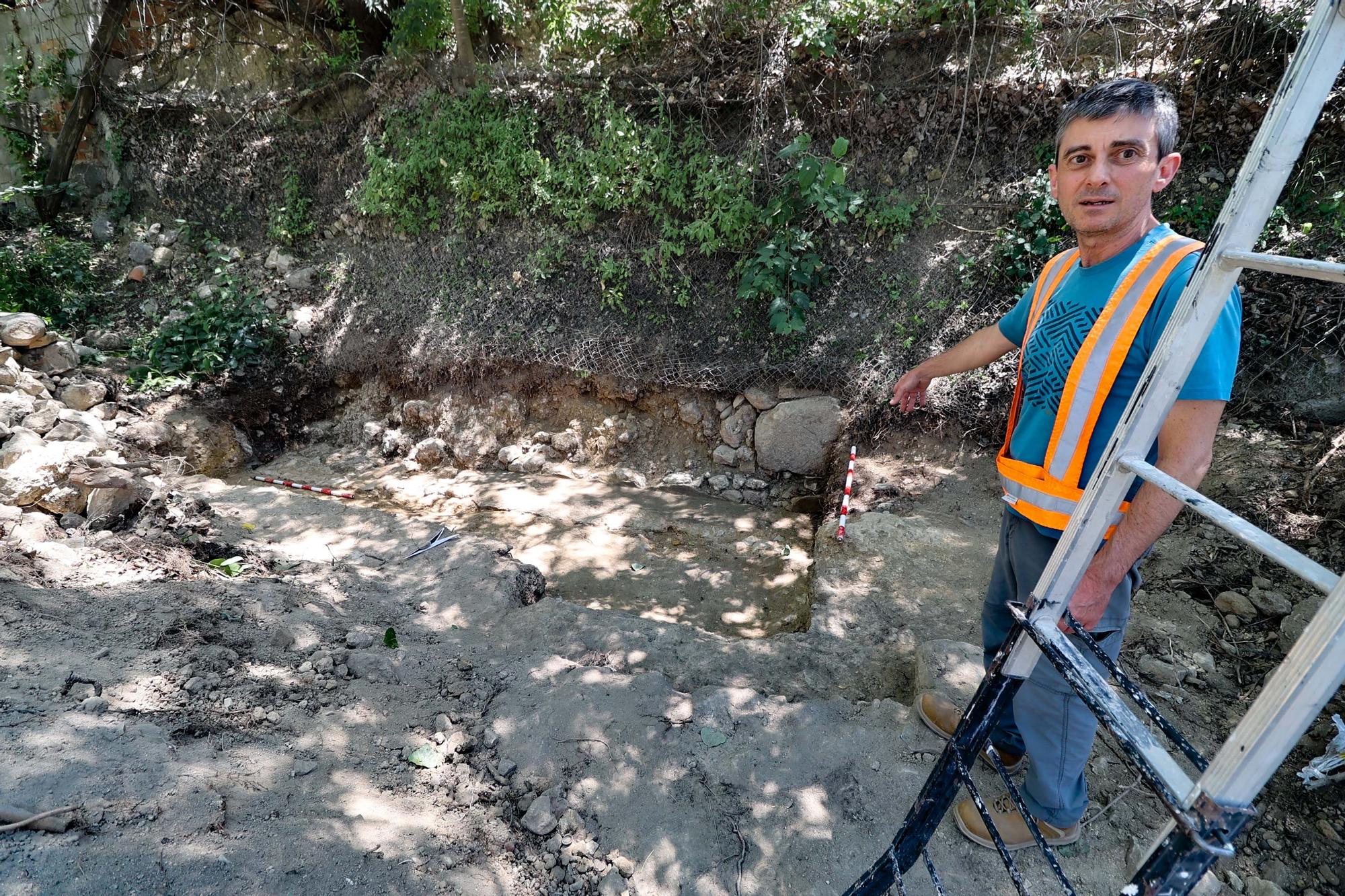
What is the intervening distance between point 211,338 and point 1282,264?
776cm

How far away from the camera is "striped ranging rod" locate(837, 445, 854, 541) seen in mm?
4301

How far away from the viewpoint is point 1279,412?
4.13 metres

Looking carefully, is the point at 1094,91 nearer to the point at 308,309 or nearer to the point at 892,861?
the point at 892,861

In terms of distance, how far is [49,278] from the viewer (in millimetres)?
6879

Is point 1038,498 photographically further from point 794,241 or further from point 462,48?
point 462,48

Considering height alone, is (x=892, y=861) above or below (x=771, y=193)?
below

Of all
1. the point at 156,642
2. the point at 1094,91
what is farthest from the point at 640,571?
the point at 1094,91

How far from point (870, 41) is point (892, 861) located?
6.07 m

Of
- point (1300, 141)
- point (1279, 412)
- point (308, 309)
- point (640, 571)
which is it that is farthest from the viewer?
point (308, 309)

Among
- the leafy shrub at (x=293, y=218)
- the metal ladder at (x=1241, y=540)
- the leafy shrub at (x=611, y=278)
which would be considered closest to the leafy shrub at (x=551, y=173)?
the leafy shrub at (x=611, y=278)

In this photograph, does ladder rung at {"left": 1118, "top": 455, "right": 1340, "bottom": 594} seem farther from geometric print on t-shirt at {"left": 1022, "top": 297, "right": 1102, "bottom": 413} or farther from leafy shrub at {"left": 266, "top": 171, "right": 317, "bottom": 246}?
leafy shrub at {"left": 266, "top": 171, "right": 317, "bottom": 246}

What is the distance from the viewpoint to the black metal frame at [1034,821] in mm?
861

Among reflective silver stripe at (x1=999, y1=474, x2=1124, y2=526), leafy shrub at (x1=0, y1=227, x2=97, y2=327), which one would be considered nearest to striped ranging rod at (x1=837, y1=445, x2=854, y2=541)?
reflective silver stripe at (x1=999, y1=474, x2=1124, y2=526)

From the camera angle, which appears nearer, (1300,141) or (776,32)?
(1300,141)
